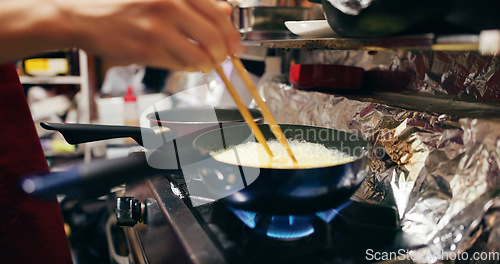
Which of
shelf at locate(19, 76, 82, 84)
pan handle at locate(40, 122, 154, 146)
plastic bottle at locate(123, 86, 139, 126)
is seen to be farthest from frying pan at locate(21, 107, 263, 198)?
shelf at locate(19, 76, 82, 84)

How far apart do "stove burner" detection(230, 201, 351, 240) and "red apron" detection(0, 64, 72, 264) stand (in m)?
0.60

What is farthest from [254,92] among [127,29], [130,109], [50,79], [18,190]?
[50,79]

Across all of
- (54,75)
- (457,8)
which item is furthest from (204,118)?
(54,75)

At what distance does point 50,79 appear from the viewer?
2834 millimetres

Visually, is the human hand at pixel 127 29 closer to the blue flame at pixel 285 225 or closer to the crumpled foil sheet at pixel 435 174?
the blue flame at pixel 285 225

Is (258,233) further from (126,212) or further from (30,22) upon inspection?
(30,22)

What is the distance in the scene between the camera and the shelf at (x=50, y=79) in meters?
2.80

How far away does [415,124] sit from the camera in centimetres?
83

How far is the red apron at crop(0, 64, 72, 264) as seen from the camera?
0.94 meters

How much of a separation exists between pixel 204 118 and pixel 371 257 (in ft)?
2.66

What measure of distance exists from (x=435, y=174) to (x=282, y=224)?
0.37m

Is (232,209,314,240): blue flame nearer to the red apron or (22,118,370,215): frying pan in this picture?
(22,118,370,215): frying pan

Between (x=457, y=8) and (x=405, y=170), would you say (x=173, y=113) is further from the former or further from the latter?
(x=457, y=8)

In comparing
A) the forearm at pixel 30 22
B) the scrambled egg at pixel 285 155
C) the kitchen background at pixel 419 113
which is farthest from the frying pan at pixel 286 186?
the forearm at pixel 30 22
